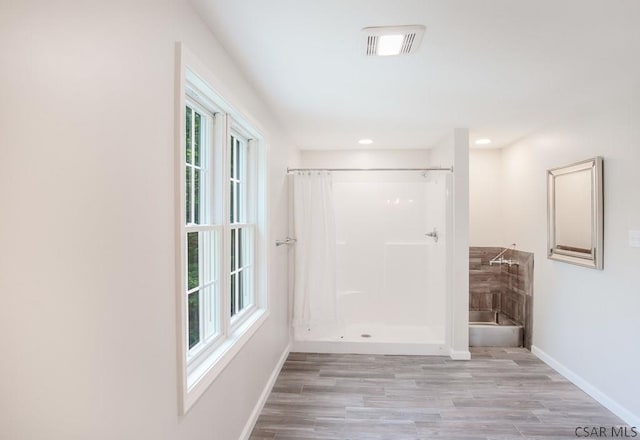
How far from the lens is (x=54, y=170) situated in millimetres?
806

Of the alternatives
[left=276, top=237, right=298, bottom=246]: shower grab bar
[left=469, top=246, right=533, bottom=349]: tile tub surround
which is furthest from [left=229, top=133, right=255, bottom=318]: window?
[left=469, top=246, right=533, bottom=349]: tile tub surround

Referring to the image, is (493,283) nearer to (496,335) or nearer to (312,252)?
(496,335)

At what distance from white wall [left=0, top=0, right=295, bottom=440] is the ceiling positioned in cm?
52

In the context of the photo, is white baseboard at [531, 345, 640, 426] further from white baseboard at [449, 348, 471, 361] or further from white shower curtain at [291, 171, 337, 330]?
white shower curtain at [291, 171, 337, 330]

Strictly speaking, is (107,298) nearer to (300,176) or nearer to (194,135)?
(194,135)

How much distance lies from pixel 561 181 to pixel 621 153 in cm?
68

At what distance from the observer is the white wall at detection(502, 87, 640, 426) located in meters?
2.54

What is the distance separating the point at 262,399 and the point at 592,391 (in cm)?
256

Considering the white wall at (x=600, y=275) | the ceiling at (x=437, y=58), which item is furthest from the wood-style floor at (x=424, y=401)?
the ceiling at (x=437, y=58)

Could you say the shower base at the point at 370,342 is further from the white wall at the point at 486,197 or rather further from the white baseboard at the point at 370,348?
the white wall at the point at 486,197

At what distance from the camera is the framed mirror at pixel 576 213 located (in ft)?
9.28

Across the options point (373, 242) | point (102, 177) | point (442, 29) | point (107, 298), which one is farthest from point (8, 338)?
point (373, 242)

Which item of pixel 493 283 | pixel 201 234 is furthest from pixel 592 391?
pixel 201 234

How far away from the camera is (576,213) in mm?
3104
